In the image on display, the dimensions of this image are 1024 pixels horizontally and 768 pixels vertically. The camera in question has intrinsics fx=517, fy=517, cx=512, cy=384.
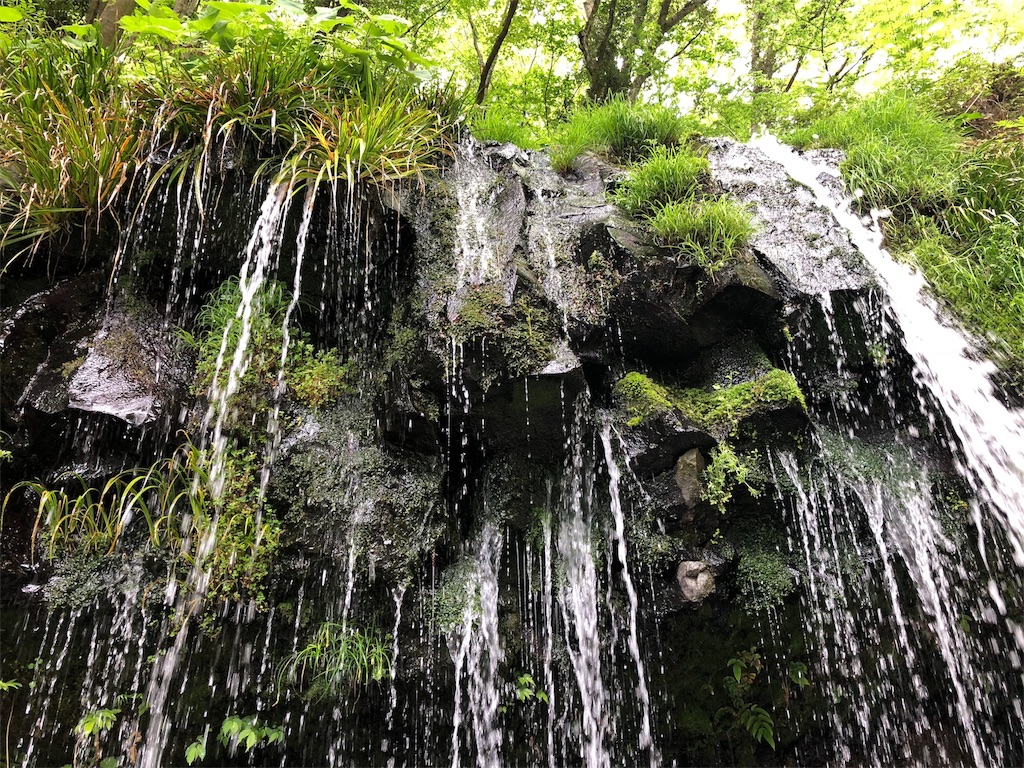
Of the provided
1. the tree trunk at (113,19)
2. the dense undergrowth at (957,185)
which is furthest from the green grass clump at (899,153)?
the tree trunk at (113,19)

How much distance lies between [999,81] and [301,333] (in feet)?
25.3

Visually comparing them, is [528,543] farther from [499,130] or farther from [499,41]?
[499,41]

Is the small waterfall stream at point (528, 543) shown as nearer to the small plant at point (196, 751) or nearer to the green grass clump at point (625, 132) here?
the small plant at point (196, 751)

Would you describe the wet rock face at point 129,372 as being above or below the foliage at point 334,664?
above

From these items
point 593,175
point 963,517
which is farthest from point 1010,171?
point 593,175

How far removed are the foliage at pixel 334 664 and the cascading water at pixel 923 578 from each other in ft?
8.80

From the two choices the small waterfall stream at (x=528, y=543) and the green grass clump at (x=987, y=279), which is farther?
the green grass clump at (x=987, y=279)

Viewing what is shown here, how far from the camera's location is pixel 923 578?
10.8 feet

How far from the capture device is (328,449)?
131 inches

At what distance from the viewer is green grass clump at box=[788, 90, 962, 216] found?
15.1ft

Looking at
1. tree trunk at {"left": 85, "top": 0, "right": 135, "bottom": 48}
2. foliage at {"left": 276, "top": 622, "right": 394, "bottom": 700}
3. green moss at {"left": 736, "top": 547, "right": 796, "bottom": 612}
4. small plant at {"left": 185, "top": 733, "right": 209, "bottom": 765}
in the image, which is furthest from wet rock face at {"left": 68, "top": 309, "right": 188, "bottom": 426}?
green moss at {"left": 736, "top": 547, "right": 796, "bottom": 612}

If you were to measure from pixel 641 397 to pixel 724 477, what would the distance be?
699 mm

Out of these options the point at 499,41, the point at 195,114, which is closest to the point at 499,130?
the point at 499,41

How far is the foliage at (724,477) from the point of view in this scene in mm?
3164
